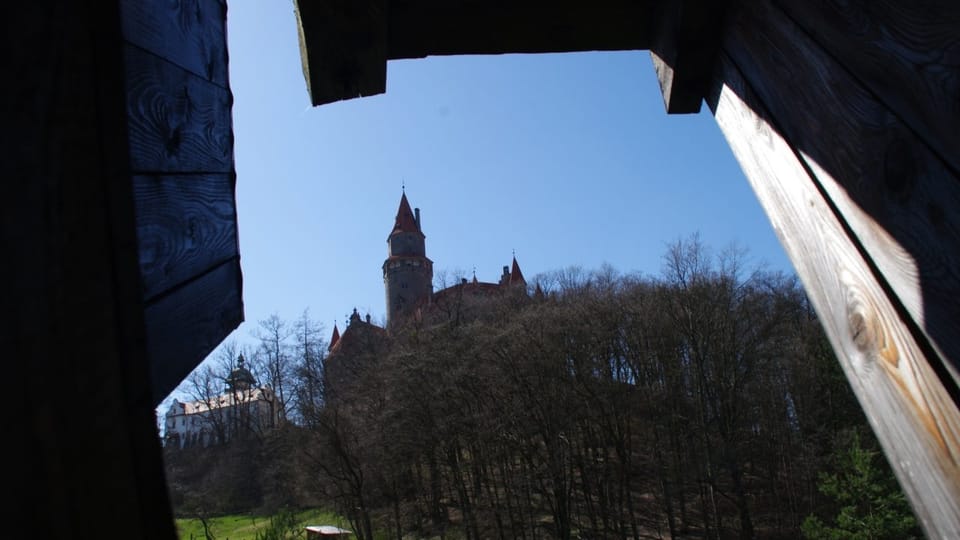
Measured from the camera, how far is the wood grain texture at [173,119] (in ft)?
3.05

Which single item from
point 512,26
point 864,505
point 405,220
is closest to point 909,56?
point 512,26

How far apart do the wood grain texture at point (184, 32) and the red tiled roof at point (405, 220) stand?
6885cm

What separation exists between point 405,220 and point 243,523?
44.2 meters

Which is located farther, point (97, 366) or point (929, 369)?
point (929, 369)

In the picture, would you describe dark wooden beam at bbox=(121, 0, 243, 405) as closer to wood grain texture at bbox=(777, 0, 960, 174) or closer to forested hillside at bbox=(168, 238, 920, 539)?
wood grain texture at bbox=(777, 0, 960, 174)

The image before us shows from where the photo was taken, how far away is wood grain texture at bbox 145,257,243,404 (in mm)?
924

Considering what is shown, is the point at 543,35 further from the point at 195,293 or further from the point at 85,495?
the point at 85,495

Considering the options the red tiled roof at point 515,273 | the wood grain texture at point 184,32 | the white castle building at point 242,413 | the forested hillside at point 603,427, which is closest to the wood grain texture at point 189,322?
the wood grain texture at point 184,32

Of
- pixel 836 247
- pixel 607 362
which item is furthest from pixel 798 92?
pixel 607 362

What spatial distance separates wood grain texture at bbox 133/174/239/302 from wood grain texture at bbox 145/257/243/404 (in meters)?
0.03

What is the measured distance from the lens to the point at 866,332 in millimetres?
1070

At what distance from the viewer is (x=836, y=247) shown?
1.16 m

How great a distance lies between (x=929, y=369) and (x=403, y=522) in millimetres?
28155

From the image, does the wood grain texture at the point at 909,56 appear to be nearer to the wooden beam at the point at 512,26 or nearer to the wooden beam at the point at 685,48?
the wooden beam at the point at 685,48
